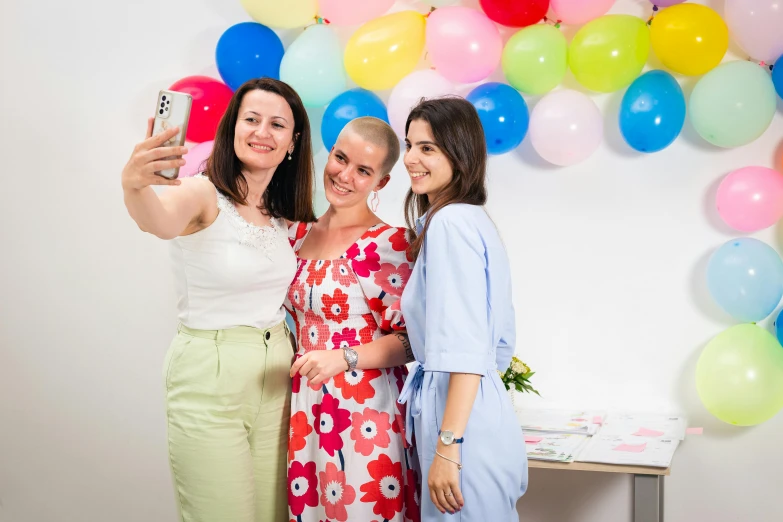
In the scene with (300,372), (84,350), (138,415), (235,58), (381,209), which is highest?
(235,58)

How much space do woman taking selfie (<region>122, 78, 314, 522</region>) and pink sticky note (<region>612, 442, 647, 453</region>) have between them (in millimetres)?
991

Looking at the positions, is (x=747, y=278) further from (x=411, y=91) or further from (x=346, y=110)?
(x=346, y=110)

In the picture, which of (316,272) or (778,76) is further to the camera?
(778,76)

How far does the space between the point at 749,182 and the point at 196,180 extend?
170 cm

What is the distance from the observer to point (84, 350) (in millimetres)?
3260

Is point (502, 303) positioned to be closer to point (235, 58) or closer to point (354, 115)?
point (354, 115)

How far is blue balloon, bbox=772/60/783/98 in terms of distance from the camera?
2.34m

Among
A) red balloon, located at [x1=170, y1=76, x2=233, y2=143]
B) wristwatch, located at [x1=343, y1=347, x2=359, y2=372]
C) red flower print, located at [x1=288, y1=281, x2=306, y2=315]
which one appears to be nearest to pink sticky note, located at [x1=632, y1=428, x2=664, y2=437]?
wristwatch, located at [x1=343, y1=347, x2=359, y2=372]

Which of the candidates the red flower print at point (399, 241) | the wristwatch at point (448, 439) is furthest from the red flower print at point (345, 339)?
the wristwatch at point (448, 439)

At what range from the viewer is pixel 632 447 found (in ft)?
7.38

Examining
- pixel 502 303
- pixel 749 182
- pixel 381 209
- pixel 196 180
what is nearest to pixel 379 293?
pixel 502 303

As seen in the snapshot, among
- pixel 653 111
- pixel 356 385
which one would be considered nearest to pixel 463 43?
pixel 653 111

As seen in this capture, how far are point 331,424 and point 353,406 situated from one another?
0.07 metres

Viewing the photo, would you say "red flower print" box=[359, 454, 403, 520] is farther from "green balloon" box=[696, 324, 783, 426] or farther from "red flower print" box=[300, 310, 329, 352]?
"green balloon" box=[696, 324, 783, 426]
